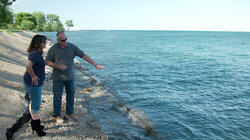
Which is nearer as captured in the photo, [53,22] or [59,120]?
[59,120]

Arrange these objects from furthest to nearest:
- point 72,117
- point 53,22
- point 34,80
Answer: point 53,22 < point 72,117 < point 34,80

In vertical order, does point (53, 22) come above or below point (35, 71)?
above

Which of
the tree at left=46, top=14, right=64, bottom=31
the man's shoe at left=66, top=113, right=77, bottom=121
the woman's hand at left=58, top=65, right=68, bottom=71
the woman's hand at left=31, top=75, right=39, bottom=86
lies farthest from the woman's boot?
the tree at left=46, top=14, right=64, bottom=31

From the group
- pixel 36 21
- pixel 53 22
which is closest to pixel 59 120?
pixel 36 21

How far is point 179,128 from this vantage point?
7.98 m

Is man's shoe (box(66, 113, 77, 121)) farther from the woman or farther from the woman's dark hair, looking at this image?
the woman's dark hair

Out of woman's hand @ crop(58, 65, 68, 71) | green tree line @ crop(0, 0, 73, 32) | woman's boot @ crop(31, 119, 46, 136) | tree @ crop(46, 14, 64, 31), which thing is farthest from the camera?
tree @ crop(46, 14, 64, 31)

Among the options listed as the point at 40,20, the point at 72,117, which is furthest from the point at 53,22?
the point at 72,117

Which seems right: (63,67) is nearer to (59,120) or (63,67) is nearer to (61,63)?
(61,63)

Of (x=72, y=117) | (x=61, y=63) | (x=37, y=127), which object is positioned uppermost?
(x=61, y=63)

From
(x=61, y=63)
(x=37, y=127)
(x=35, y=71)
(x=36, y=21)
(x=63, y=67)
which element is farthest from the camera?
(x=36, y=21)

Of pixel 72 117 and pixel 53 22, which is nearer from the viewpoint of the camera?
A: pixel 72 117

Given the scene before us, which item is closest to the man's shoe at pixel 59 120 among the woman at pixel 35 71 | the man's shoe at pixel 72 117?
the man's shoe at pixel 72 117

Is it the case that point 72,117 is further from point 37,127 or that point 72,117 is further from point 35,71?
point 35,71
